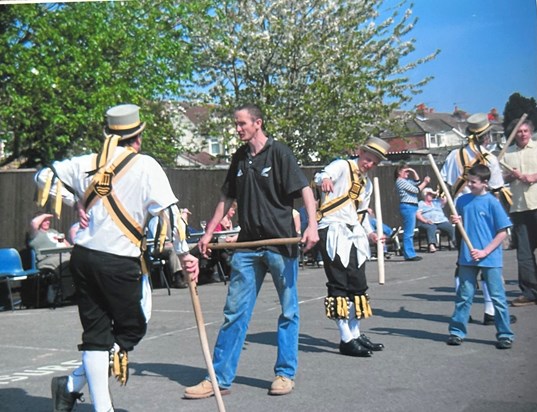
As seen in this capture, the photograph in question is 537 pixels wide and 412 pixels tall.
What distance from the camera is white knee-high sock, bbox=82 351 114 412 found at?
5465 millimetres

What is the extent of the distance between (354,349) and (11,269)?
22.0ft

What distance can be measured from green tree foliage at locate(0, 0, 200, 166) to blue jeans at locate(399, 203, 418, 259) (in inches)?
326

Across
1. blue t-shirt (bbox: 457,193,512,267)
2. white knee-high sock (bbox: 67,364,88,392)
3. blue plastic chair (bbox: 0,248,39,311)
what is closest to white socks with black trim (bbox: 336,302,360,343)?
blue t-shirt (bbox: 457,193,512,267)

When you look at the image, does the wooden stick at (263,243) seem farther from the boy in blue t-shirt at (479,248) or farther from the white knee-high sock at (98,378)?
the boy in blue t-shirt at (479,248)

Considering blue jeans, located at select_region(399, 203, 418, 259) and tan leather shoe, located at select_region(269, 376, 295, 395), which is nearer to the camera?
tan leather shoe, located at select_region(269, 376, 295, 395)

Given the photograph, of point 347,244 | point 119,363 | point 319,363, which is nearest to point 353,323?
point 319,363

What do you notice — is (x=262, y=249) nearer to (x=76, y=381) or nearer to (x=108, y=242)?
(x=108, y=242)

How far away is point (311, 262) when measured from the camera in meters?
19.0

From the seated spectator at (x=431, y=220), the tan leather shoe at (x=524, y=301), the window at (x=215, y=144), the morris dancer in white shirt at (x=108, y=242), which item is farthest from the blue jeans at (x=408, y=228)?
the window at (x=215, y=144)

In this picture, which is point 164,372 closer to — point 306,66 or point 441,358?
point 441,358

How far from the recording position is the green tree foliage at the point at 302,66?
30.0 metres

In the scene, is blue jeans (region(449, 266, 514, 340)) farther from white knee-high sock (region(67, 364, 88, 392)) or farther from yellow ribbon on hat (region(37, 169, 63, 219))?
yellow ribbon on hat (region(37, 169, 63, 219))

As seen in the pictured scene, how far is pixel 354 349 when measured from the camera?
7.82 m

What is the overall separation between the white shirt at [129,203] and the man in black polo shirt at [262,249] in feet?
3.93
